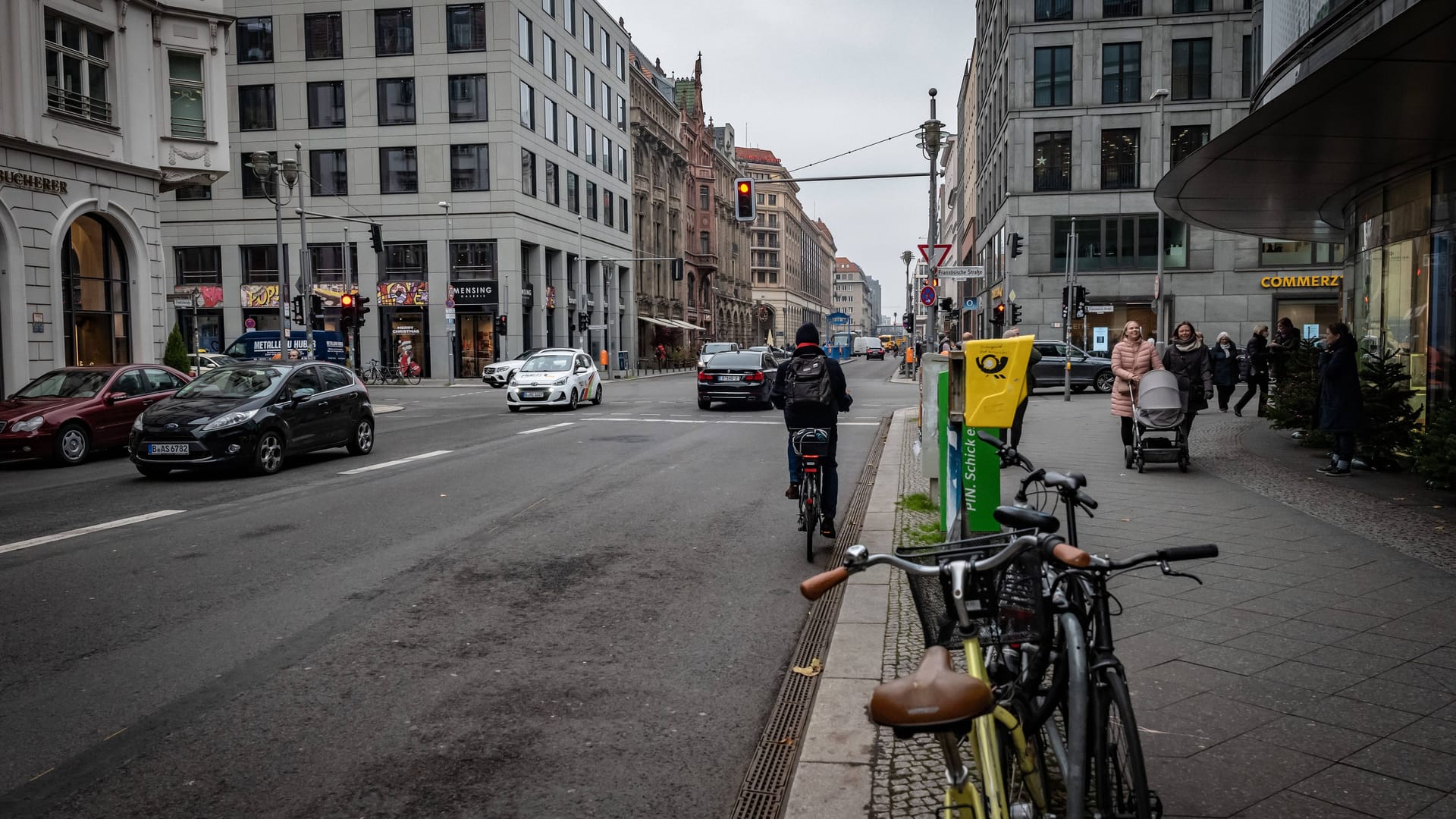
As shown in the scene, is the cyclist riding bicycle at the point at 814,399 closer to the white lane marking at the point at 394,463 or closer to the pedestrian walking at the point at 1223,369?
the white lane marking at the point at 394,463

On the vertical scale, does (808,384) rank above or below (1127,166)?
below

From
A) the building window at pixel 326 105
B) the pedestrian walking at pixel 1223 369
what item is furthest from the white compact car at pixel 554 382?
the building window at pixel 326 105

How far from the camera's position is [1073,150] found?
4362 centimetres

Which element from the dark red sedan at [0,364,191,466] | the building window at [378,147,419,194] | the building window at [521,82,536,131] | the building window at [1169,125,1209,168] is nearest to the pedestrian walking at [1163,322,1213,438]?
the dark red sedan at [0,364,191,466]

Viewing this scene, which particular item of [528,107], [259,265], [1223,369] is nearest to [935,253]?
[1223,369]

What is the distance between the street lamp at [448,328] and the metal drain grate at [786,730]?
3962 centimetres

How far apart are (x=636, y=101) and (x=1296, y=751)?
233 ft

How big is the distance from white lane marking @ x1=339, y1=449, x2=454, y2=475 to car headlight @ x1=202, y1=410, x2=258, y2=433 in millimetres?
1318

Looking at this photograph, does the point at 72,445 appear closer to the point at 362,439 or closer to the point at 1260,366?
the point at 362,439

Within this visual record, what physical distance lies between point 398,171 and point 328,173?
3535 millimetres

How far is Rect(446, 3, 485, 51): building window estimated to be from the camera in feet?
154

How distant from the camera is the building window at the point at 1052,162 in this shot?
43.8 metres

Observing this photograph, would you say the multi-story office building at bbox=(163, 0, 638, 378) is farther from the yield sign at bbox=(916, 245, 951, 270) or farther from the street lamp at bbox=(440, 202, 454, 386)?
the yield sign at bbox=(916, 245, 951, 270)

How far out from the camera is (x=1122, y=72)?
1708 inches
